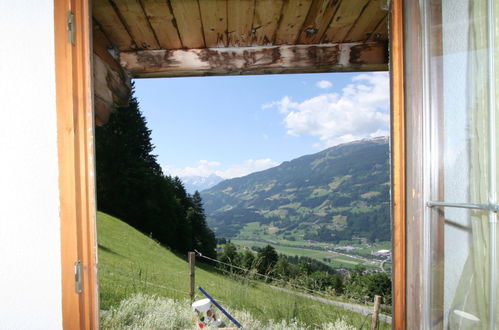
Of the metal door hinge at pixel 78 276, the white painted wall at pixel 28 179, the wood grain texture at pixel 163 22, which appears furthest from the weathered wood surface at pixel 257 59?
the metal door hinge at pixel 78 276

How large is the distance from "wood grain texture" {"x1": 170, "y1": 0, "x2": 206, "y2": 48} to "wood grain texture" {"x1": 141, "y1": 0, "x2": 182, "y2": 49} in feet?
0.11

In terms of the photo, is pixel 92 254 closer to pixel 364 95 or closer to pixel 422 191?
pixel 422 191

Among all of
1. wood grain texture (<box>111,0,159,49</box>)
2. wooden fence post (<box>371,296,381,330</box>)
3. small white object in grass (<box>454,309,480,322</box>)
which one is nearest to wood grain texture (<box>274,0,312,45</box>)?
wood grain texture (<box>111,0,159,49</box>)

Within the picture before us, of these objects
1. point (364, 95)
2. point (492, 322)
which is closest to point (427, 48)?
point (492, 322)

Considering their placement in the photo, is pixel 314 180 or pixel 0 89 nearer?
pixel 0 89

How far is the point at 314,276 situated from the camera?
547 centimetres

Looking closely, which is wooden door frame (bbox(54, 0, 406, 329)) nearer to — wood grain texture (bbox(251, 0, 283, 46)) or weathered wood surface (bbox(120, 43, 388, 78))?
wood grain texture (bbox(251, 0, 283, 46))

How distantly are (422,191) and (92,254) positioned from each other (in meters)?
1.02

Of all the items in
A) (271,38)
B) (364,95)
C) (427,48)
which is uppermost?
(364,95)

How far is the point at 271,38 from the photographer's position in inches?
85.8

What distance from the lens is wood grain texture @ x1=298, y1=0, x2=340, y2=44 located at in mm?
1728

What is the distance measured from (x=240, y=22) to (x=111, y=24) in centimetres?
81

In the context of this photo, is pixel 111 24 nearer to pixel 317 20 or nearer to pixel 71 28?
pixel 71 28

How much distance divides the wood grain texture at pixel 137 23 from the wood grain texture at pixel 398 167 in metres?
1.37
